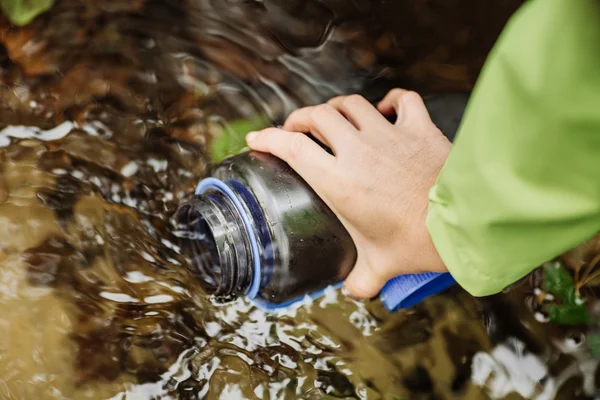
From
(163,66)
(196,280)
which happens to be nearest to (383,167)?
(196,280)

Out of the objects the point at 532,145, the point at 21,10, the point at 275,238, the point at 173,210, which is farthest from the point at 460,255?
the point at 21,10

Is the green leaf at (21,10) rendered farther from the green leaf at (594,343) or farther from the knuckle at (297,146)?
the green leaf at (594,343)

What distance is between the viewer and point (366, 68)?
169cm

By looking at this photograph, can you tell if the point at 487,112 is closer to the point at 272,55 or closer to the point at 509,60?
the point at 509,60

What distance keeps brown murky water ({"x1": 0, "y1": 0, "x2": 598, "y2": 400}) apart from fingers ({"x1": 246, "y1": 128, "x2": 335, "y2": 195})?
37 cm

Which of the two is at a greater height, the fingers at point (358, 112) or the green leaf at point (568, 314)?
the fingers at point (358, 112)

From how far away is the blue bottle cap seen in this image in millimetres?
1102

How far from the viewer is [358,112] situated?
1.18m

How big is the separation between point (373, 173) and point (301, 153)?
138 millimetres

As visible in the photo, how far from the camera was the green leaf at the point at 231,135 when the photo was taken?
153cm

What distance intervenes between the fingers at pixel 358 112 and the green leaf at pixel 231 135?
38 centimetres

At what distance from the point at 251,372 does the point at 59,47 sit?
100cm

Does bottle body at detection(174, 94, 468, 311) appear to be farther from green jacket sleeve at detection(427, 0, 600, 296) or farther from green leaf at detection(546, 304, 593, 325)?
green leaf at detection(546, 304, 593, 325)

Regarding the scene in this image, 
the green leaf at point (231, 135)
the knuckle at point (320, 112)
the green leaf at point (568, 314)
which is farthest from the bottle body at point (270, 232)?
the green leaf at point (568, 314)
